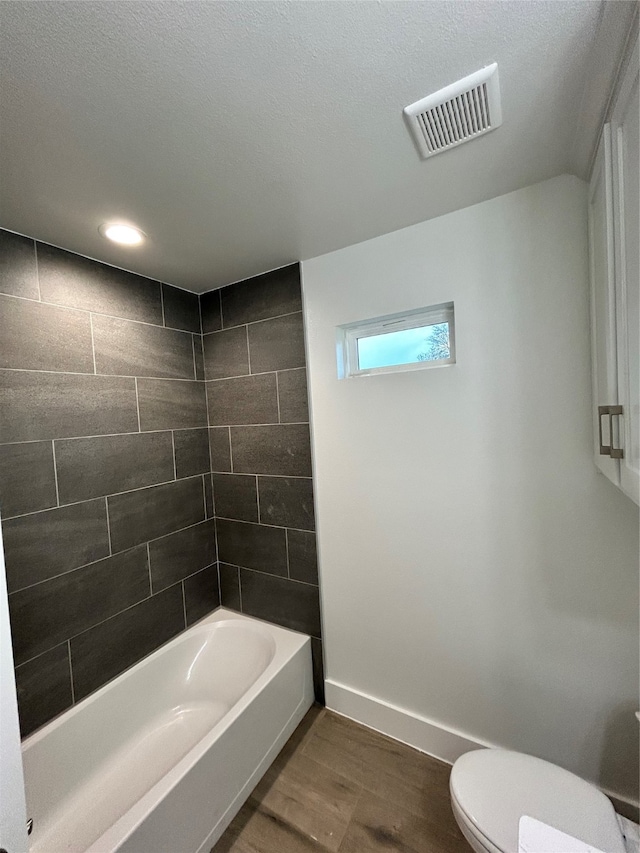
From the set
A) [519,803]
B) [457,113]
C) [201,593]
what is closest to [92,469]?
[201,593]

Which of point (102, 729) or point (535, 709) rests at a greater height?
point (535, 709)

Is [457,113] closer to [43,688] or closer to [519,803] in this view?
[519,803]

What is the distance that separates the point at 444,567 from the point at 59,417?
1864mm

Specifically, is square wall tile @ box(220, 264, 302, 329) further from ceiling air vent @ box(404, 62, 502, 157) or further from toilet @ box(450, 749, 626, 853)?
→ toilet @ box(450, 749, 626, 853)

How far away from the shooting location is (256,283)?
1924mm

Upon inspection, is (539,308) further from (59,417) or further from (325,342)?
(59,417)

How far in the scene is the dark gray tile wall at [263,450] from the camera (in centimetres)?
184

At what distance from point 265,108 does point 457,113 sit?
527 mm

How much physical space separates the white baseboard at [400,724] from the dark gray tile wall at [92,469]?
0.95m

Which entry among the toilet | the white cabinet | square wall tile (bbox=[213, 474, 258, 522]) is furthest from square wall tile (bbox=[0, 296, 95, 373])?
the toilet

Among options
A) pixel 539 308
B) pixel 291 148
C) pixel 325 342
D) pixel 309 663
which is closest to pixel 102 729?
pixel 309 663

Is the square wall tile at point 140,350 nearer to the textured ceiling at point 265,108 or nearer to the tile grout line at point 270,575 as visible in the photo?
the textured ceiling at point 265,108

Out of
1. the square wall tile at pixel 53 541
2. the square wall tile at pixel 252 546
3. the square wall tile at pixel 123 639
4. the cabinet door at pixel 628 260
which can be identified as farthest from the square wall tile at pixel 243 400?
the cabinet door at pixel 628 260

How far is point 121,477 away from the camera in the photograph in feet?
5.57
